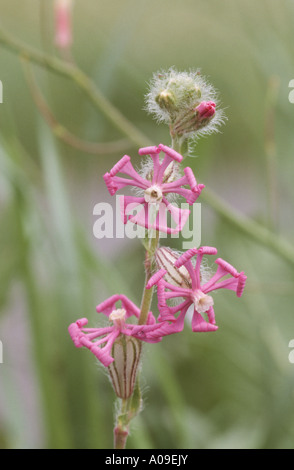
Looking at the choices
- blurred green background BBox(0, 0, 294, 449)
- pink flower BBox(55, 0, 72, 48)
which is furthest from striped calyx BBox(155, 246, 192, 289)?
pink flower BBox(55, 0, 72, 48)

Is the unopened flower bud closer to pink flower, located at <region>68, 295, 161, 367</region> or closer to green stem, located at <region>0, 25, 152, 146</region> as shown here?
pink flower, located at <region>68, 295, 161, 367</region>

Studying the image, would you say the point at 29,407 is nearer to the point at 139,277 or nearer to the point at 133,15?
the point at 139,277

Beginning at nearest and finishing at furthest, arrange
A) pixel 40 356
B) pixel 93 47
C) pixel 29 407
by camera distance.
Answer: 1. pixel 40 356
2. pixel 29 407
3. pixel 93 47

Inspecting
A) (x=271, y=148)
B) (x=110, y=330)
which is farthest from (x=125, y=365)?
(x=271, y=148)

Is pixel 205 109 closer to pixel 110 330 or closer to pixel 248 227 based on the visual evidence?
pixel 110 330

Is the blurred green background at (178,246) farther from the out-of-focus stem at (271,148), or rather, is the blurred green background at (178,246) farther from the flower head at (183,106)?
the flower head at (183,106)

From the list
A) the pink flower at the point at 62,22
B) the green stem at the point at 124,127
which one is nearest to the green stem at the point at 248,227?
the green stem at the point at 124,127
